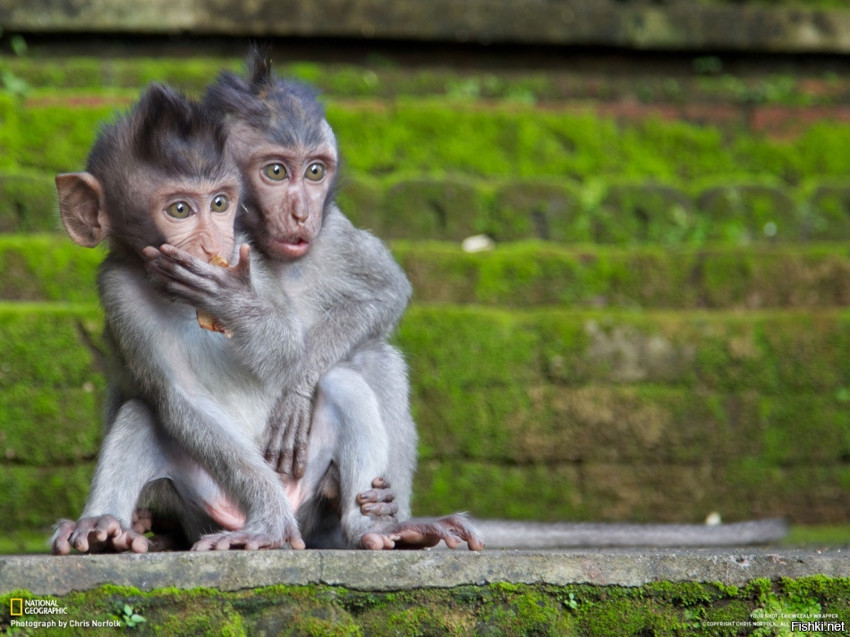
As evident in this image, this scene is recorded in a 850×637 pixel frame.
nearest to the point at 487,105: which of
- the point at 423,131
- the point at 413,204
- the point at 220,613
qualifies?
the point at 423,131

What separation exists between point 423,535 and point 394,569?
1.56 ft

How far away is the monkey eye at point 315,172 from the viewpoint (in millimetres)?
4961

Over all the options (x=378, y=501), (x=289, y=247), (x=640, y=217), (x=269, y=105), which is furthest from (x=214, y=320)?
(x=640, y=217)

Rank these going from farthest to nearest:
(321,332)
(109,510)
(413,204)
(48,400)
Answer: (413,204), (48,400), (321,332), (109,510)

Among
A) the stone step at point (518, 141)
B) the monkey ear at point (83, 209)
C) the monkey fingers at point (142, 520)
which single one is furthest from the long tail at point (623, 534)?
the stone step at point (518, 141)

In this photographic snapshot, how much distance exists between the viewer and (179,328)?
14.8ft

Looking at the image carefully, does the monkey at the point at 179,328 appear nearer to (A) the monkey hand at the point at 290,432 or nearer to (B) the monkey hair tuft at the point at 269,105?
(A) the monkey hand at the point at 290,432

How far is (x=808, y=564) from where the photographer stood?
3.94 metres

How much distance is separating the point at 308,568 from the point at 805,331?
13.0ft

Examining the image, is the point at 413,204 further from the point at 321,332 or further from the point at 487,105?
the point at 321,332

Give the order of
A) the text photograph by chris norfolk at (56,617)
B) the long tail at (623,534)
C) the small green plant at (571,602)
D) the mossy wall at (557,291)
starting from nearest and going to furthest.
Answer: the text photograph by chris norfolk at (56,617), the small green plant at (571,602), the long tail at (623,534), the mossy wall at (557,291)

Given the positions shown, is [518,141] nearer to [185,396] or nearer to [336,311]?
[336,311]

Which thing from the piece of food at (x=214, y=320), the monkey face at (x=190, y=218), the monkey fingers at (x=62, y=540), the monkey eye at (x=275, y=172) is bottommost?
the monkey fingers at (x=62, y=540)

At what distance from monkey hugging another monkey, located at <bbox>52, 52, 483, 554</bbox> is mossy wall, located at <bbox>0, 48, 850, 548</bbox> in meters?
1.17
